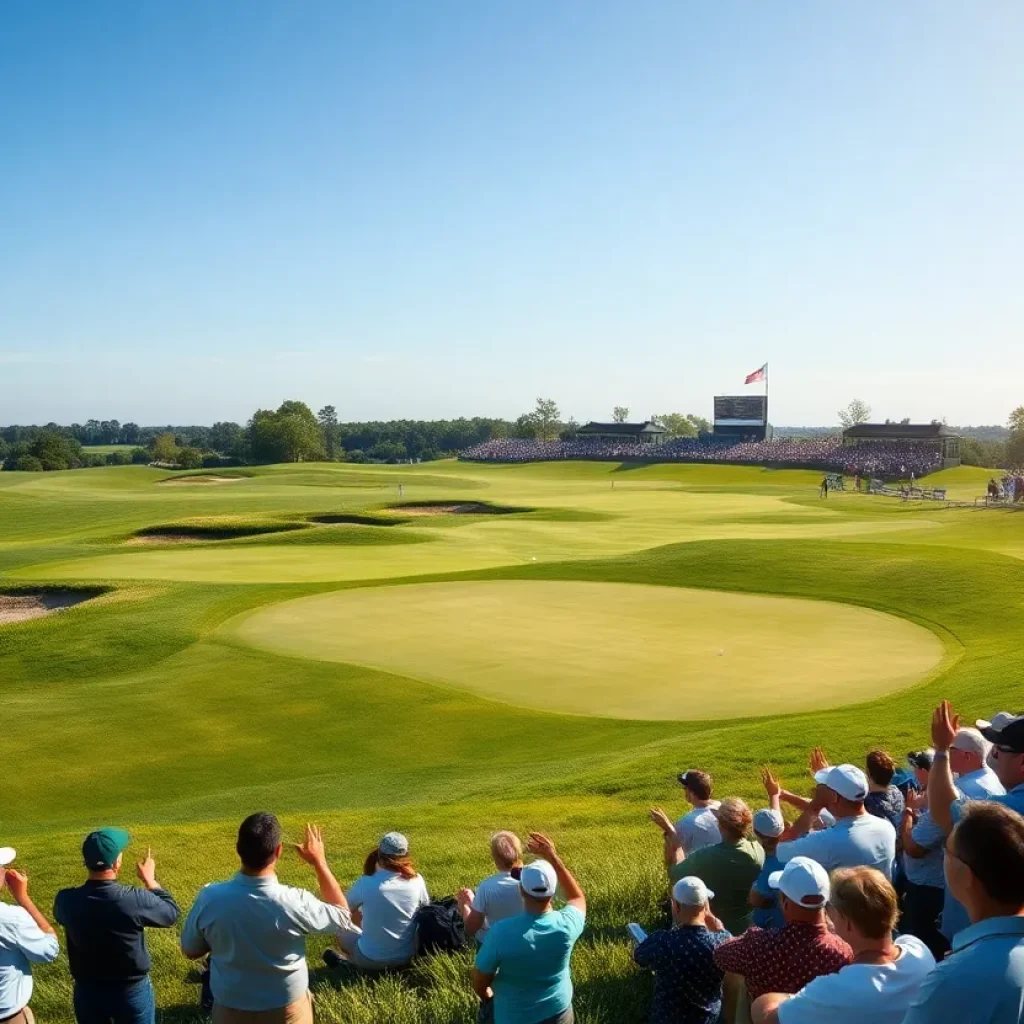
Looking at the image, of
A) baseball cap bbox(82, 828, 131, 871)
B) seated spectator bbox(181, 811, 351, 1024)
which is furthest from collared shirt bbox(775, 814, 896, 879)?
baseball cap bbox(82, 828, 131, 871)

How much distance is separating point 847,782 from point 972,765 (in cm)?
173

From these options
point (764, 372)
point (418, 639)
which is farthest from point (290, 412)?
point (418, 639)

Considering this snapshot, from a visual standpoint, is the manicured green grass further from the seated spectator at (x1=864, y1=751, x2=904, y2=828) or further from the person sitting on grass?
the seated spectator at (x1=864, y1=751, x2=904, y2=828)

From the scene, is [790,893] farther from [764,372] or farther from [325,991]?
[764,372]

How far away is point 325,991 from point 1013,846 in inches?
206

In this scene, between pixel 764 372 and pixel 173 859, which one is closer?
pixel 173 859

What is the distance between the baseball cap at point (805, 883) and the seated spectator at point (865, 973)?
0.41 meters

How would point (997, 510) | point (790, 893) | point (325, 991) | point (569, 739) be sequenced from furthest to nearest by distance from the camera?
point (997, 510) < point (569, 739) < point (325, 991) < point (790, 893)

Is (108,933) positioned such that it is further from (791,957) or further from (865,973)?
(865,973)

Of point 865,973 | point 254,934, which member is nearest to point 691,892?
point 865,973

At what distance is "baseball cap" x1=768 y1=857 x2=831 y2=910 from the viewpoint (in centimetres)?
488

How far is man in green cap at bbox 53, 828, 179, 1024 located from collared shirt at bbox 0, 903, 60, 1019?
0.52 feet

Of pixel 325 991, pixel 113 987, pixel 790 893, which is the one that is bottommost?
pixel 325 991

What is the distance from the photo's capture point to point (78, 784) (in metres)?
15.0
